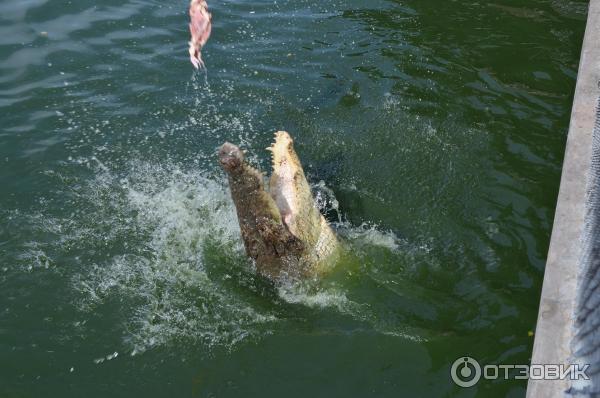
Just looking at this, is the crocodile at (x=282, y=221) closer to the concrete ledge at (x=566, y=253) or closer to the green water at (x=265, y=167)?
the green water at (x=265, y=167)

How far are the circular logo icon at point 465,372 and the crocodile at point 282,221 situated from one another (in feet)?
4.81

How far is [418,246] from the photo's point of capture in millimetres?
6320

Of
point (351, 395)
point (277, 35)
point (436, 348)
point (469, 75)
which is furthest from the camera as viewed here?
point (277, 35)

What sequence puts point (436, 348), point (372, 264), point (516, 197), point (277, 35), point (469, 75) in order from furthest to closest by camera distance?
point (277, 35), point (469, 75), point (516, 197), point (372, 264), point (436, 348)

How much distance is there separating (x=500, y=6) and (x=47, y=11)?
269 inches

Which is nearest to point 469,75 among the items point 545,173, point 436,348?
point 545,173

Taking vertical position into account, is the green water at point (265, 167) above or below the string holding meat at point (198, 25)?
below

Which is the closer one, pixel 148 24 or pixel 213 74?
pixel 213 74

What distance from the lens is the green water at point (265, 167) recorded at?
17.5 ft

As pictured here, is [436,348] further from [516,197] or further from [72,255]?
[72,255]

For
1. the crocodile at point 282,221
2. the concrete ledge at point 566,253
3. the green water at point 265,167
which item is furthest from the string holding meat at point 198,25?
the concrete ledge at point 566,253

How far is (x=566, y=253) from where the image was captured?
465cm

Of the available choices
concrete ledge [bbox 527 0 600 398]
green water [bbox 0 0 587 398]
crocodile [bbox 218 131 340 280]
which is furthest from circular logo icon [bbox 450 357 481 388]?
crocodile [bbox 218 131 340 280]

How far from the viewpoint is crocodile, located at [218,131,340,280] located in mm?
5206
